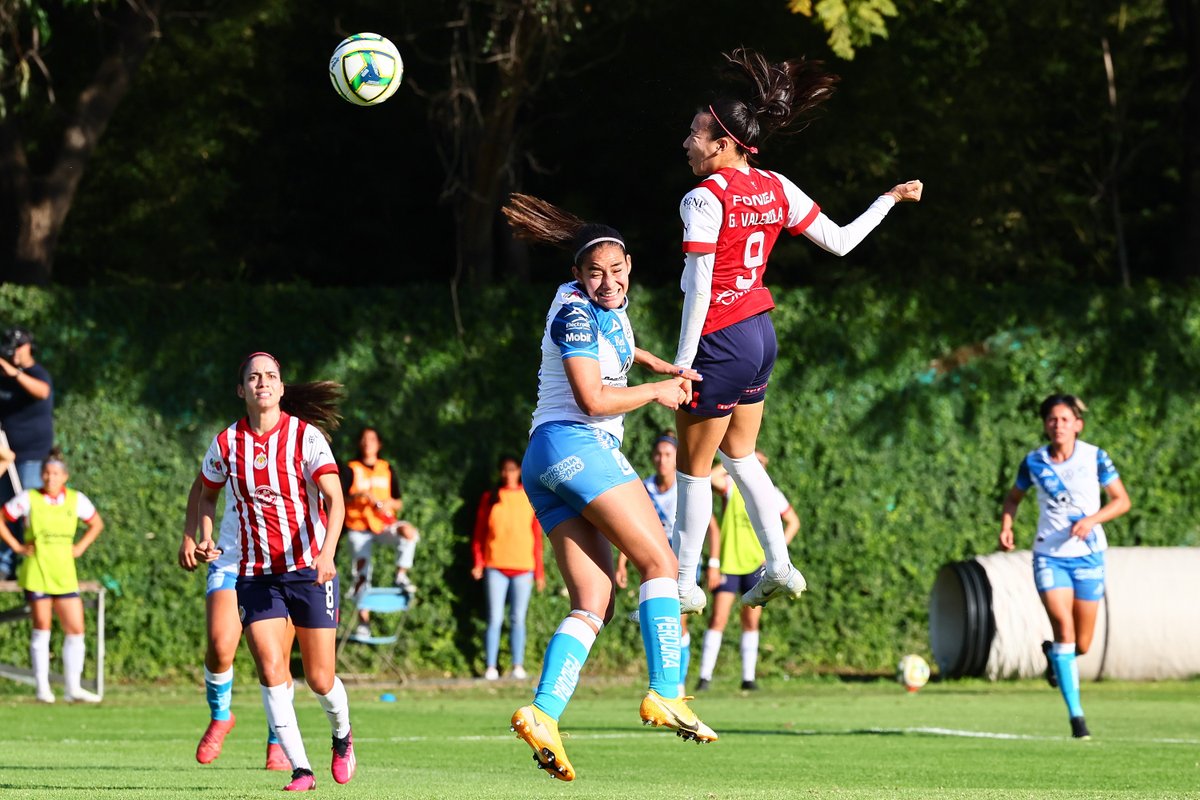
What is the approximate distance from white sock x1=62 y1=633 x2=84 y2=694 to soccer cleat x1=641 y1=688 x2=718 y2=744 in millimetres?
10634

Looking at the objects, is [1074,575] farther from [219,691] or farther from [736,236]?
[736,236]

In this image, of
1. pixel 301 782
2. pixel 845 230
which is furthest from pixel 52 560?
pixel 845 230

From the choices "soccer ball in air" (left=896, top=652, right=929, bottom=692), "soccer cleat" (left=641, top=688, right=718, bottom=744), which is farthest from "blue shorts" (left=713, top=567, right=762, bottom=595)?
"soccer cleat" (left=641, top=688, right=718, bottom=744)

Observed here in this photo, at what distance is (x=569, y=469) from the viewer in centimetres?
690

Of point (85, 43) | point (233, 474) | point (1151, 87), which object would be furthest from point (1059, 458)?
point (1151, 87)

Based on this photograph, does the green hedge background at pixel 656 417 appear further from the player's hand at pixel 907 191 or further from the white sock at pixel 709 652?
the player's hand at pixel 907 191

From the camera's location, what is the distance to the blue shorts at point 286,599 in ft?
29.3

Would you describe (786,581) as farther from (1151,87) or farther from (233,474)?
(1151,87)

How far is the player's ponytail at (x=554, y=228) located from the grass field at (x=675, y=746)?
2.59 m

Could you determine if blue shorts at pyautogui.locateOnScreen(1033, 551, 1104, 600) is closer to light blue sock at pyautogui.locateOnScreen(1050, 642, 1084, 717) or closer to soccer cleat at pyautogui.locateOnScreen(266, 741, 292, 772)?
light blue sock at pyautogui.locateOnScreen(1050, 642, 1084, 717)

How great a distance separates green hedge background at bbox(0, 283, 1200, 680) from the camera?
1756cm

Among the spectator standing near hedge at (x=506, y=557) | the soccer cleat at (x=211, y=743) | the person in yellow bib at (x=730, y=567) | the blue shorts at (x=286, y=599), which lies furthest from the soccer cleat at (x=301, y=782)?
the spectator standing near hedge at (x=506, y=557)

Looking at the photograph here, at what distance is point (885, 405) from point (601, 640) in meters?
3.92

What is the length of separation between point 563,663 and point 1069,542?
22.8 ft
